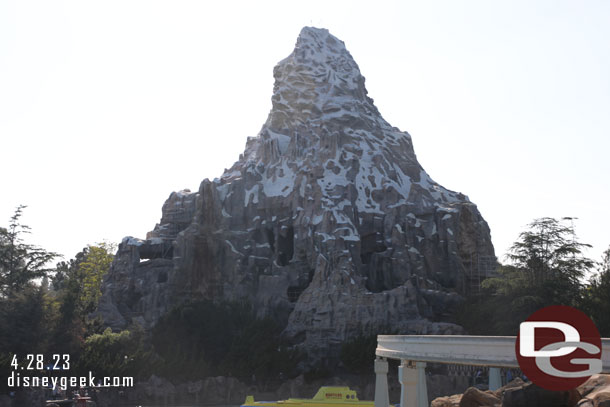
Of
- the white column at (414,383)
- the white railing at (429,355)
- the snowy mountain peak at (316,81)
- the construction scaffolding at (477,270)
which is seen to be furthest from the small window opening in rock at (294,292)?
the white column at (414,383)

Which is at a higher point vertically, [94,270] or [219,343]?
[94,270]

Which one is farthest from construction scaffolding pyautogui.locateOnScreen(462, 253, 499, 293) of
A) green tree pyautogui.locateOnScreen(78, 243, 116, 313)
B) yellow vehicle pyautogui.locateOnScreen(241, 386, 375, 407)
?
green tree pyautogui.locateOnScreen(78, 243, 116, 313)

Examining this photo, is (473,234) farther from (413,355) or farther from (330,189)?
(413,355)

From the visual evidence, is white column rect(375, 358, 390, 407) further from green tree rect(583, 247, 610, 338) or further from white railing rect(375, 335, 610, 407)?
green tree rect(583, 247, 610, 338)

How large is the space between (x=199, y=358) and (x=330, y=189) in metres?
23.3

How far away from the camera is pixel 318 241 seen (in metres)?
78.2

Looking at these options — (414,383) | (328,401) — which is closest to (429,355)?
(414,383)

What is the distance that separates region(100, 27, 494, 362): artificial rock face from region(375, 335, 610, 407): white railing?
43.6m

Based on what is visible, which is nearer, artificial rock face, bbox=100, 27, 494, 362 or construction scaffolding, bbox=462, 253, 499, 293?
artificial rock face, bbox=100, 27, 494, 362

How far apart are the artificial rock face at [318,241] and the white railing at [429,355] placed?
43614 millimetres

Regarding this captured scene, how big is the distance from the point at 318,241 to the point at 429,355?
183 ft

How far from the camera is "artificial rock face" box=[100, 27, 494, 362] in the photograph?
73312 millimetres

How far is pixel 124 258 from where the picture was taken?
84.4 m

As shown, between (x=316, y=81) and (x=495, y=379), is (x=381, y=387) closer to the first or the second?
(x=495, y=379)
